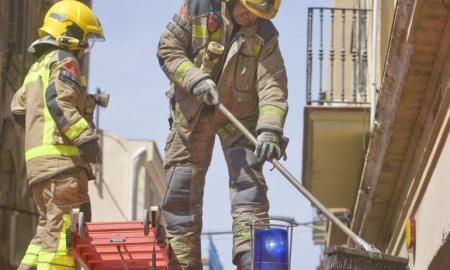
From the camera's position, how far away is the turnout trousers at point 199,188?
10578 millimetres

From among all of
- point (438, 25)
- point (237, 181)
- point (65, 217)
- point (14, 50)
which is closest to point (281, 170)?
point (237, 181)

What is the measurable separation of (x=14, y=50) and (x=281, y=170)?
1064 cm

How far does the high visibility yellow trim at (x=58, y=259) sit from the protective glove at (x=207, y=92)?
1.39 meters

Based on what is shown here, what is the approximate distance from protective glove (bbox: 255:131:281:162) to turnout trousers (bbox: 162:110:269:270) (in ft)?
0.95

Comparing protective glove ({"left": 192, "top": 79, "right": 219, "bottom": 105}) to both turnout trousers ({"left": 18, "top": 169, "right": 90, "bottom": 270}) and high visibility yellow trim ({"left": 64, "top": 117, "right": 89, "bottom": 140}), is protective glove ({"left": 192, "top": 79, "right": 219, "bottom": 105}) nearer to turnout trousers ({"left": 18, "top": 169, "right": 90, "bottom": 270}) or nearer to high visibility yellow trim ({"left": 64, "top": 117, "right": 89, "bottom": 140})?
high visibility yellow trim ({"left": 64, "top": 117, "right": 89, "bottom": 140})

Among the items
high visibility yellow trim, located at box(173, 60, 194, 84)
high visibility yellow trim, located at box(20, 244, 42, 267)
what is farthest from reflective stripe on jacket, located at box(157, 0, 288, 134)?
high visibility yellow trim, located at box(20, 244, 42, 267)

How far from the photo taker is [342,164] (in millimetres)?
20500

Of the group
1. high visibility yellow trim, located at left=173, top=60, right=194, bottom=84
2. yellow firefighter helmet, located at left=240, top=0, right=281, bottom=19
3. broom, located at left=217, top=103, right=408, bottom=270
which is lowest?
broom, located at left=217, top=103, right=408, bottom=270

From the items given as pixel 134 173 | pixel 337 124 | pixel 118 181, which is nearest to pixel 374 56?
pixel 337 124

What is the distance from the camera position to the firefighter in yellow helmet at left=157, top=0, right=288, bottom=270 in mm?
10688

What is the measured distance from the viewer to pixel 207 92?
1059 centimetres

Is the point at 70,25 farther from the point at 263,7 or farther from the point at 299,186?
the point at 299,186

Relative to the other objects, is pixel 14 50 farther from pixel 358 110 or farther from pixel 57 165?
pixel 57 165

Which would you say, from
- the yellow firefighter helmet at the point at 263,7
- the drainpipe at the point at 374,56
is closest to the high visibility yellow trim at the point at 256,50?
the yellow firefighter helmet at the point at 263,7
